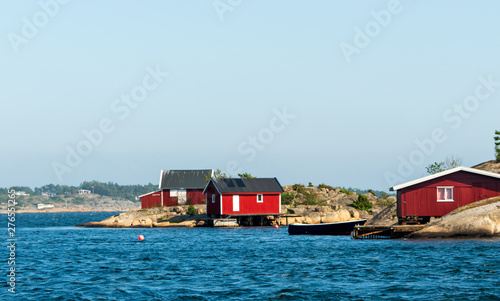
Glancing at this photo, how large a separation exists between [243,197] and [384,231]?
24.9 meters

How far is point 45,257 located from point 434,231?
2618cm

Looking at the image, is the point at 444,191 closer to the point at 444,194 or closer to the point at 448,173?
the point at 444,194

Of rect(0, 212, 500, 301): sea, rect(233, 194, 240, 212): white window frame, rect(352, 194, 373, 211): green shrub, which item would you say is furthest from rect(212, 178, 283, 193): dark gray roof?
rect(0, 212, 500, 301): sea

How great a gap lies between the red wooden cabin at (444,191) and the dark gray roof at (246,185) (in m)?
24.2

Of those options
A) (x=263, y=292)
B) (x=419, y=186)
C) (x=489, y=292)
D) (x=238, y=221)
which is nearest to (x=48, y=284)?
(x=263, y=292)

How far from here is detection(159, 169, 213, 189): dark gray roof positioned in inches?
3410

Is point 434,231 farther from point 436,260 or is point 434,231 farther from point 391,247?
point 436,260

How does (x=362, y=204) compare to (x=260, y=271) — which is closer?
(x=260, y=271)

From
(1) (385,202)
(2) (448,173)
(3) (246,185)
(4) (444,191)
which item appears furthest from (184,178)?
(2) (448,173)

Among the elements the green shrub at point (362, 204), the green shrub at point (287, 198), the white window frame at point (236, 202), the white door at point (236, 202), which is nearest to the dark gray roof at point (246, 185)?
the white window frame at point (236, 202)

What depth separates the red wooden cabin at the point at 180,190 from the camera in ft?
284

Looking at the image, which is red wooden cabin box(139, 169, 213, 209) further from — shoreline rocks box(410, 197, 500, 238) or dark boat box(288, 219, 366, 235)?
shoreline rocks box(410, 197, 500, 238)

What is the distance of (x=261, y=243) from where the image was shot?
48.5 metres

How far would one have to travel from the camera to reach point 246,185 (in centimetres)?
7231
